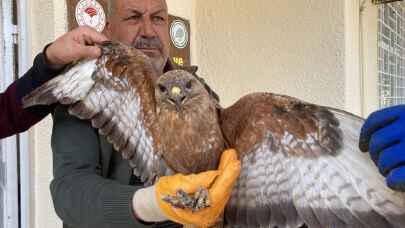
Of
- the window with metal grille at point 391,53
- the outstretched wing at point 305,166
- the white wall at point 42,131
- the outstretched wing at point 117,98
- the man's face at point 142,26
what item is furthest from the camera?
the window with metal grille at point 391,53

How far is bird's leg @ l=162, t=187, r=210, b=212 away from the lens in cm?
111

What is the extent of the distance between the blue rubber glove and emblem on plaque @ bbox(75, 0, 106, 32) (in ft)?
5.40

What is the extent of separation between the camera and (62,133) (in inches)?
55.3

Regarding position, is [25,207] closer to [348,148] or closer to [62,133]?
[62,133]

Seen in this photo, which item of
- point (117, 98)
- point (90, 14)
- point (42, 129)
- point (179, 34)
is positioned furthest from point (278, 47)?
point (117, 98)

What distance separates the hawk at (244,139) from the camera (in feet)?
4.34

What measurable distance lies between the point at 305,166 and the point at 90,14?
5.02 feet

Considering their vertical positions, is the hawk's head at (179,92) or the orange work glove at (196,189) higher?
the hawk's head at (179,92)

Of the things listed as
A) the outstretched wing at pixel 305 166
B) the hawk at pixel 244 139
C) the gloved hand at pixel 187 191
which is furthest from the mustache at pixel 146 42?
the gloved hand at pixel 187 191

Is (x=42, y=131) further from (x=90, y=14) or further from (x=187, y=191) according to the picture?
(x=187, y=191)

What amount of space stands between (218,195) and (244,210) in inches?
11.7

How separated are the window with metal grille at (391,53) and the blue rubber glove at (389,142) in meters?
3.55

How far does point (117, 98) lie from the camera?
4.89ft

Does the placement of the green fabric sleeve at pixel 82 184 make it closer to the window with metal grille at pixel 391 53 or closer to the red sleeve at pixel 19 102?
the red sleeve at pixel 19 102
